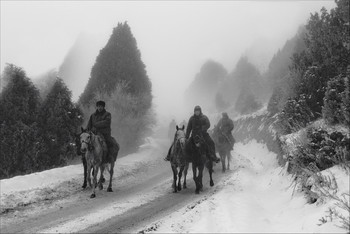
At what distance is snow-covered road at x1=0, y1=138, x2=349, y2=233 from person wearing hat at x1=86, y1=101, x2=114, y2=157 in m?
2.05

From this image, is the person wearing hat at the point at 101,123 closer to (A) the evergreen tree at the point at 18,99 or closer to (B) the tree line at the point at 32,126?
(B) the tree line at the point at 32,126

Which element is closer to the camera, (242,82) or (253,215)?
(253,215)

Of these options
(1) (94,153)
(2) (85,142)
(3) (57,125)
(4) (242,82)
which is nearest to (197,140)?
(1) (94,153)

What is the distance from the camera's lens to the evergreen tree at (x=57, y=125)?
23250 mm

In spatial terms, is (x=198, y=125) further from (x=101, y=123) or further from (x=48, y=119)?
(x=48, y=119)

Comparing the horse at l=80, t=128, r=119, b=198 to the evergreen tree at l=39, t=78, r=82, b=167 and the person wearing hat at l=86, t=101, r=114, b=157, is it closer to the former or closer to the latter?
the person wearing hat at l=86, t=101, r=114, b=157

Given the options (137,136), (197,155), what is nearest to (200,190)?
(197,155)

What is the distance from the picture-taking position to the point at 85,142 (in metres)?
11.9

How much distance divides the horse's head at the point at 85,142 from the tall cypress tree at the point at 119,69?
18461mm

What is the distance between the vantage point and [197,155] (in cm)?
1328

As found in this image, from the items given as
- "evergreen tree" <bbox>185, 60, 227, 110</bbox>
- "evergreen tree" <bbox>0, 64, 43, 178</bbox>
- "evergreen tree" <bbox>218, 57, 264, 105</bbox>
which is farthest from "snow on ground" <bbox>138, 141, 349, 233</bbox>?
"evergreen tree" <bbox>185, 60, 227, 110</bbox>

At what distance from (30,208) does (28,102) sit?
14.9 m

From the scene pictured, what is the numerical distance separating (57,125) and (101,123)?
452 inches

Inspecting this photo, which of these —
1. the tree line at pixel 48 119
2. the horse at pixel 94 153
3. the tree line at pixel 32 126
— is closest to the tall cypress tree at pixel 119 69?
the tree line at pixel 48 119
